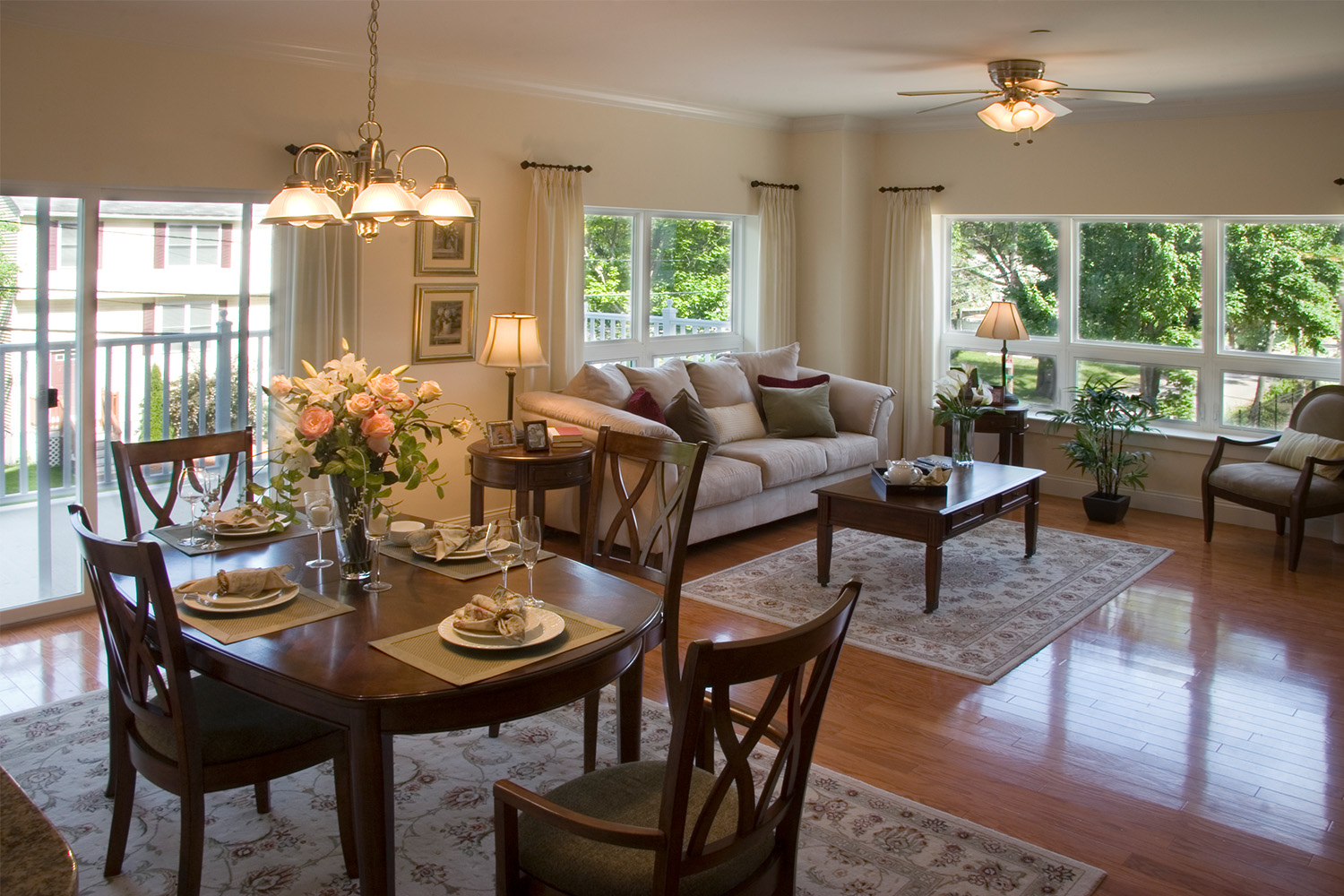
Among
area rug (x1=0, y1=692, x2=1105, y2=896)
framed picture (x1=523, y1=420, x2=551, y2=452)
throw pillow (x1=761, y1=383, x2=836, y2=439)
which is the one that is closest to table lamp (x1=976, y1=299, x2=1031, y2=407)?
throw pillow (x1=761, y1=383, x2=836, y2=439)

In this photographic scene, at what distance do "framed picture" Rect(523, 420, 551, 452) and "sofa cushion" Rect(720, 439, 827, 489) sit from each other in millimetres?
1257

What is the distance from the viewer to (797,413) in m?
6.58

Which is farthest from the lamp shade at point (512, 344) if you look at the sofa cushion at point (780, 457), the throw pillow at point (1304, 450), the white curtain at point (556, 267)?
the throw pillow at point (1304, 450)

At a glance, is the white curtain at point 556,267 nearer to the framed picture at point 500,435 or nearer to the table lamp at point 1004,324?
the framed picture at point 500,435

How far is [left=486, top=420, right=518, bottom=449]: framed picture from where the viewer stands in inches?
203

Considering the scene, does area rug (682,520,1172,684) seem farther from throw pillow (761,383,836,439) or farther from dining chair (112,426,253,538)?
dining chair (112,426,253,538)

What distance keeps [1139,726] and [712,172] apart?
15.2 ft

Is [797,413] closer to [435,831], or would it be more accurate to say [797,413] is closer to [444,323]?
[444,323]

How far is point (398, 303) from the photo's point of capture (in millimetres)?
5516

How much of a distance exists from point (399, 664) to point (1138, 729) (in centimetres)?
264

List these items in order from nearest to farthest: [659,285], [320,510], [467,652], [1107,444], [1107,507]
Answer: [467,652] < [320,510] < [1107,507] < [1107,444] < [659,285]

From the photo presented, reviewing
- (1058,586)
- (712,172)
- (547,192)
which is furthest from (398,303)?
(1058,586)

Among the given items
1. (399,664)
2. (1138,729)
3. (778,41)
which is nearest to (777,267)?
(778,41)

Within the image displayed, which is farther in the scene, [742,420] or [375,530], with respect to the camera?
[742,420]
